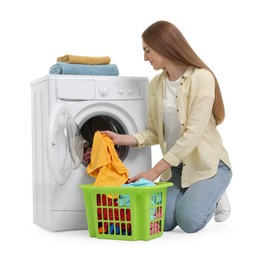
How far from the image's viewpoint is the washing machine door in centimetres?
407

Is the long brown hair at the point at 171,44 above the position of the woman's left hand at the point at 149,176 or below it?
above

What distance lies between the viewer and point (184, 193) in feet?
15.0

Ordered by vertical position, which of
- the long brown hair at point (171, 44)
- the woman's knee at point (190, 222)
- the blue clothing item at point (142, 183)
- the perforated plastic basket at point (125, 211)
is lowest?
the woman's knee at point (190, 222)

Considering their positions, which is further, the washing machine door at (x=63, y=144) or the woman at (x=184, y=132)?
the woman at (x=184, y=132)

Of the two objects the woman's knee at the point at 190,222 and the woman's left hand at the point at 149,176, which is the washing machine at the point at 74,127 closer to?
the woman's left hand at the point at 149,176

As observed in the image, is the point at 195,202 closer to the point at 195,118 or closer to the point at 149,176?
the point at 149,176

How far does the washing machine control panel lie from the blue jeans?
0.75m

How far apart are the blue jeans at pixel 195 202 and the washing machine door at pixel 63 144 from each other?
72 cm

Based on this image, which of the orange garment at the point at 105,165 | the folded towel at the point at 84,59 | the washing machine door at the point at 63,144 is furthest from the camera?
the folded towel at the point at 84,59

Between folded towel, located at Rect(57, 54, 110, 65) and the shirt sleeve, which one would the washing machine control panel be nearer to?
folded towel, located at Rect(57, 54, 110, 65)

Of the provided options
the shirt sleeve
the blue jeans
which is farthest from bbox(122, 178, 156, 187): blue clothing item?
the blue jeans

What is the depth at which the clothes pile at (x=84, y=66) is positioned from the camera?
4645 millimetres

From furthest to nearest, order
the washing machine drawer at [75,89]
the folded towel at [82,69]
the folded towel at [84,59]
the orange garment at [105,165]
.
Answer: the folded towel at [84,59] < the folded towel at [82,69] < the washing machine drawer at [75,89] < the orange garment at [105,165]

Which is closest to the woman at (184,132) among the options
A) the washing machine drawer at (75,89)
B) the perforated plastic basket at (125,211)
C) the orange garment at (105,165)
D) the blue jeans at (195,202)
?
the blue jeans at (195,202)
